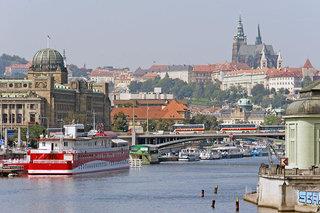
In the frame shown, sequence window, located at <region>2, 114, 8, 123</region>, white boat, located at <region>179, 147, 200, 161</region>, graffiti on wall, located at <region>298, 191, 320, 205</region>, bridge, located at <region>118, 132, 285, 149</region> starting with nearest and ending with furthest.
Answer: graffiti on wall, located at <region>298, 191, 320, 205</region> < bridge, located at <region>118, 132, 285, 149</region> < white boat, located at <region>179, 147, 200, 161</region> < window, located at <region>2, 114, 8, 123</region>

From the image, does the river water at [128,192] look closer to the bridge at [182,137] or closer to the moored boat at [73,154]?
the moored boat at [73,154]

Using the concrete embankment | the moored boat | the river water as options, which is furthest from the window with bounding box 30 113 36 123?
the concrete embankment

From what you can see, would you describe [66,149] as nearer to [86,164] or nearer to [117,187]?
[86,164]

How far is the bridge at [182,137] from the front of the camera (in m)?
165

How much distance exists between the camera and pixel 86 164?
122 meters

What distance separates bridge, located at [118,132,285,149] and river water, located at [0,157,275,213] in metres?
38.7

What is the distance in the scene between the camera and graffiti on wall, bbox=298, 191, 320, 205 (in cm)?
6334

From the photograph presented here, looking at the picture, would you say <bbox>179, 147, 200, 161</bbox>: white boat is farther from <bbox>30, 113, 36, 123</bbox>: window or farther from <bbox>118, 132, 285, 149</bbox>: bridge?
<bbox>30, 113, 36, 123</bbox>: window

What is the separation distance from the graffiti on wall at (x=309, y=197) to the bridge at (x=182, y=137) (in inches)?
3865

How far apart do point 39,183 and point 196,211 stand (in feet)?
106

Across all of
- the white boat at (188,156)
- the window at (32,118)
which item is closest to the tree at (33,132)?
the window at (32,118)

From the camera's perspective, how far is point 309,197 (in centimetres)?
6369

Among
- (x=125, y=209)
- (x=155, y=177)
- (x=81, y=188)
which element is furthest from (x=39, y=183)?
(x=125, y=209)

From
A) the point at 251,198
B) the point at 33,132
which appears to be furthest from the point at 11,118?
the point at 251,198
